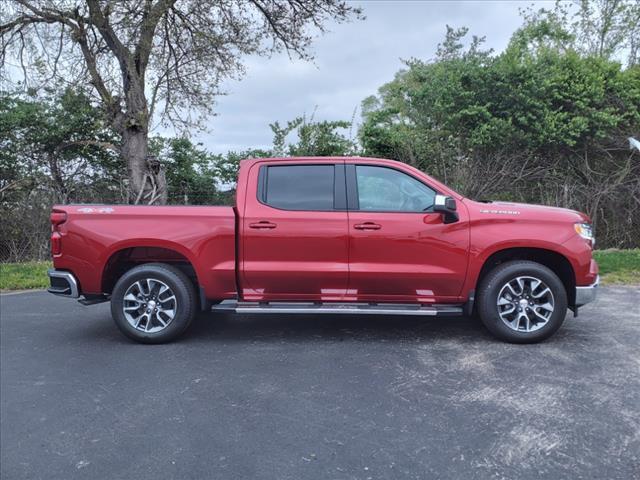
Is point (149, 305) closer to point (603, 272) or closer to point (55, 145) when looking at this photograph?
point (603, 272)

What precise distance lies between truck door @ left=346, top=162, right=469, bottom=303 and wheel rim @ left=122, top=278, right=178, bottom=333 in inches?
74.5

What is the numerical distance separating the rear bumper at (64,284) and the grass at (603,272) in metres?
4.25

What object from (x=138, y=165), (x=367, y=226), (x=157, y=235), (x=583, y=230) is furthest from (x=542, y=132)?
(x=138, y=165)

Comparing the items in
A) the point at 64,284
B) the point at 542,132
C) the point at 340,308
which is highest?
the point at 542,132

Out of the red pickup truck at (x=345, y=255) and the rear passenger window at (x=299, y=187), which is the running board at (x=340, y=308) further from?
the rear passenger window at (x=299, y=187)

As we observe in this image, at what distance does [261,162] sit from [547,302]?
10.8 feet

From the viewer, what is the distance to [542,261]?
486 cm

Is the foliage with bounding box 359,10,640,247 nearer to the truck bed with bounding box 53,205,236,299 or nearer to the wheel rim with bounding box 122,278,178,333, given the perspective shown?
the truck bed with bounding box 53,205,236,299

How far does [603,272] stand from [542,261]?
14.0ft

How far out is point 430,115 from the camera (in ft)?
39.7

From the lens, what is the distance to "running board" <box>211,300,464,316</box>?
178 inches

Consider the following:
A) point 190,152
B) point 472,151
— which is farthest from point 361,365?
point 190,152

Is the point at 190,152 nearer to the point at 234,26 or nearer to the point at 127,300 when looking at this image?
the point at 234,26

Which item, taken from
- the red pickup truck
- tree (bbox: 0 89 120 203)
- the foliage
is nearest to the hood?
the red pickup truck
